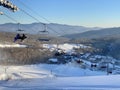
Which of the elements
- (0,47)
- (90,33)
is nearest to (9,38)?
(0,47)

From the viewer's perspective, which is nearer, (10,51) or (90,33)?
(10,51)

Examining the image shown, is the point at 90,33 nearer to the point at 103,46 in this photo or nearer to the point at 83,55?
the point at 103,46

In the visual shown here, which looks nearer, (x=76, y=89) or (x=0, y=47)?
(x=76, y=89)

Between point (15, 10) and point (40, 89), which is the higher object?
point (15, 10)

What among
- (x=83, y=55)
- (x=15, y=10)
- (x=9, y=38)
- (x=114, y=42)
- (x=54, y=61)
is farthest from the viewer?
(x=114, y=42)

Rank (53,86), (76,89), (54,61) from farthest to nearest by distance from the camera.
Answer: (54,61) < (53,86) < (76,89)

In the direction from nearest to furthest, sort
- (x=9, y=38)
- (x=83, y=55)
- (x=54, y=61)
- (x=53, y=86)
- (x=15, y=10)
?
(x=53, y=86), (x=15, y=10), (x=54, y=61), (x=83, y=55), (x=9, y=38)

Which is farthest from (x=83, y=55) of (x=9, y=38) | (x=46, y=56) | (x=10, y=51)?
(x=9, y=38)

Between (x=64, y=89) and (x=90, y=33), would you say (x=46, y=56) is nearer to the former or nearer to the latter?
(x=64, y=89)

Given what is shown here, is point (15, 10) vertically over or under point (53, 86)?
over
